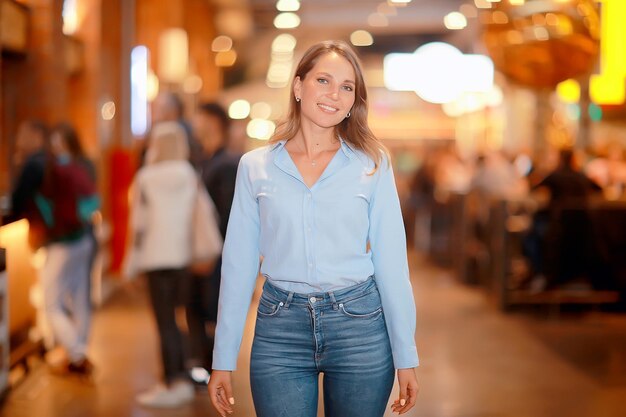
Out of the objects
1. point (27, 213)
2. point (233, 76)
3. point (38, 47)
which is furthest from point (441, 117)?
point (27, 213)

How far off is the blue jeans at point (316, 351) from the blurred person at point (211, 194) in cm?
316

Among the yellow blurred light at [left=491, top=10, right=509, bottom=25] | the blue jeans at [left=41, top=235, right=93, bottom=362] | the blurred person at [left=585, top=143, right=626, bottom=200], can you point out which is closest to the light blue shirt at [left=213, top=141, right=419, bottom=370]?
the blue jeans at [left=41, top=235, right=93, bottom=362]

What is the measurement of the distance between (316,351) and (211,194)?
10.9 ft

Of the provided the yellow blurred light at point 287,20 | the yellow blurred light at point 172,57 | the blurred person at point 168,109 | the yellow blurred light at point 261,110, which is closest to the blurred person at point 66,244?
the blurred person at point 168,109

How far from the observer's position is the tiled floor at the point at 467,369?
5809mm

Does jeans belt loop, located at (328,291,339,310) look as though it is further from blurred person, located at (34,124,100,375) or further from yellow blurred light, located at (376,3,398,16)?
yellow blurred light, located at (376,3,398,16)

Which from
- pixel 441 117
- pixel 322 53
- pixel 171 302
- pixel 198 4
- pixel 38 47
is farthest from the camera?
pixel 441 117

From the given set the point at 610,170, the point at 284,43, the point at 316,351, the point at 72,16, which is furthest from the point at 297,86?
the point at 284,43

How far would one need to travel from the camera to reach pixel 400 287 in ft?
8.78

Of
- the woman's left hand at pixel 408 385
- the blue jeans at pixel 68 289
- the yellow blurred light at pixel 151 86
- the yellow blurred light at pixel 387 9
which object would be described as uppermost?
the yellow blurred light at pixel 387 9

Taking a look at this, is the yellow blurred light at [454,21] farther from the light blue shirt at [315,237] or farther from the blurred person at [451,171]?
the light blue shirt at [315,237]

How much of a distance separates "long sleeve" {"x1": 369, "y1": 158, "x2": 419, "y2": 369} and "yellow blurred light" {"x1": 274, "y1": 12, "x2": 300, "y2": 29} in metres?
21.2

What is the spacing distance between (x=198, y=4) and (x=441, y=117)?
1010 cm

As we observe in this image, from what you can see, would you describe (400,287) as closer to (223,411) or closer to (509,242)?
(223,411)
